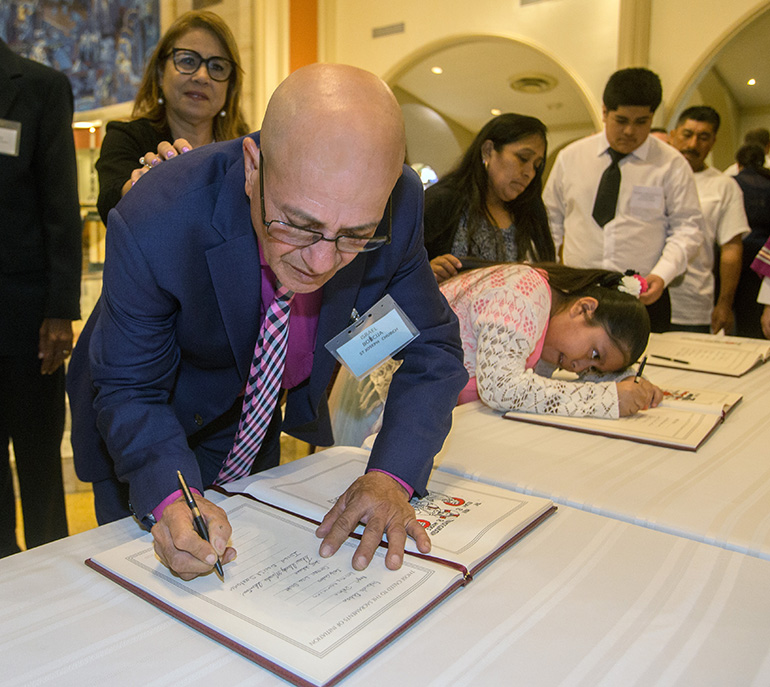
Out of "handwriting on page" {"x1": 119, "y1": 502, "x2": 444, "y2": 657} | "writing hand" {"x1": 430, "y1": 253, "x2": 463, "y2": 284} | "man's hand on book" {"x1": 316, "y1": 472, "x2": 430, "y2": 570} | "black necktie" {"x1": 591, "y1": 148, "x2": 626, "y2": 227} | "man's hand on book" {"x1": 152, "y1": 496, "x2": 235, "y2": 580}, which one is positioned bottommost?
"handwriting on page" {"x1": 119, "y1": 502, "x2": 444, "y2": 657}

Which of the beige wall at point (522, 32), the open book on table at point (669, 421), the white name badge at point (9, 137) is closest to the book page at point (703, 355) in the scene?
the open book on table at point (669, 421)

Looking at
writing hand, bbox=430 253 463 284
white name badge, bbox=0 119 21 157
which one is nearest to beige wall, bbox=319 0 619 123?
writing hand, bbox=430 253 463 284

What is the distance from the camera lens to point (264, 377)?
3.24 feet

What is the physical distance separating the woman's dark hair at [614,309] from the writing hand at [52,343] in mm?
1339

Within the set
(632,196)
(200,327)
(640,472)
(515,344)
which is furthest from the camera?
(632,196)

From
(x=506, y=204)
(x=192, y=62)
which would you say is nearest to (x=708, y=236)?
(x=506, y=204)

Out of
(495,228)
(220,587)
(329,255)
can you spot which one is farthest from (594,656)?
(495,228)

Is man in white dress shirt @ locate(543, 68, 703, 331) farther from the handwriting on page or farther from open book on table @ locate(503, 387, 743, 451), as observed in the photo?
the handwriting on page

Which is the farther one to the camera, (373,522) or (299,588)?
(373,522)

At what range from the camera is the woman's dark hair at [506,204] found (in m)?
2.07

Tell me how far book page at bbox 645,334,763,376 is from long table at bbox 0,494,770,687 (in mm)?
1323

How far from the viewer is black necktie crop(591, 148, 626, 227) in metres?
2.91

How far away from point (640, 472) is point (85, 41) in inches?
281

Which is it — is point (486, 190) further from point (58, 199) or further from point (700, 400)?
point (58, 199)
